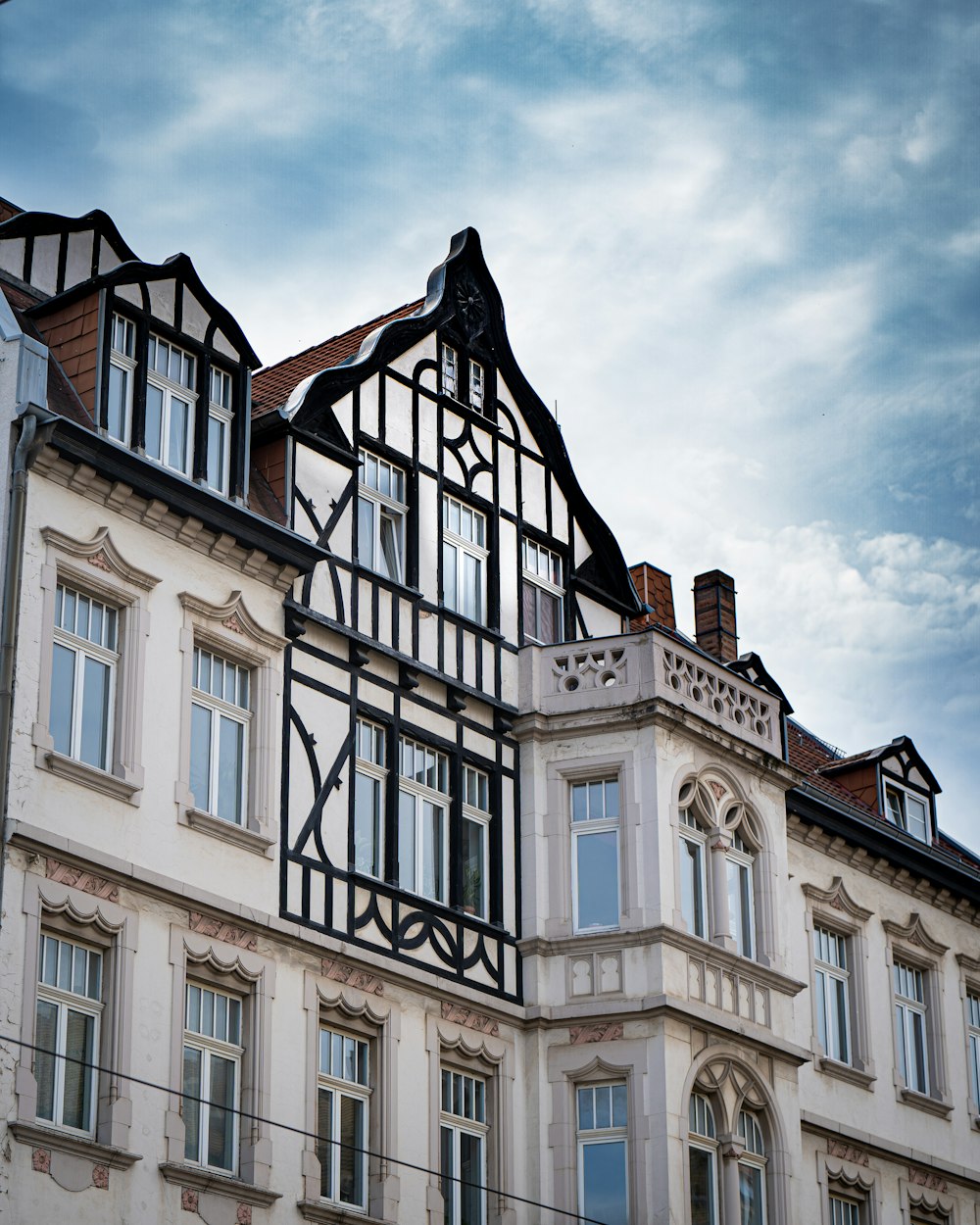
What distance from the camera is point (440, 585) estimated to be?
27.7 m

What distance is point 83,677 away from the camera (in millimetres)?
22625

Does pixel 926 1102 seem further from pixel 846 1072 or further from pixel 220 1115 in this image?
pixel 220 1115

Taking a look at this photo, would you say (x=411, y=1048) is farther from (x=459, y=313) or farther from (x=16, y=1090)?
(x=459, y=313)

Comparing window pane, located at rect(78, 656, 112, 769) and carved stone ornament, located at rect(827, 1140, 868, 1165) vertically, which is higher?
window pane, located at rect(78, 656, 112, 769)

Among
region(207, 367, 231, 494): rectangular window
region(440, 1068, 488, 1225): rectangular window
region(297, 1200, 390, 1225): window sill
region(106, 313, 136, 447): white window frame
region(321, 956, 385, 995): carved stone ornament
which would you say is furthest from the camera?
region(440, 1068, 488, 1225): rectangular window

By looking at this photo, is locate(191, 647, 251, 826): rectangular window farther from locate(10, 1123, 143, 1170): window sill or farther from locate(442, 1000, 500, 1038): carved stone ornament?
locate(10, 1123, 143, 1170): window sill

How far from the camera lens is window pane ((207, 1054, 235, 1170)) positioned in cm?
2253

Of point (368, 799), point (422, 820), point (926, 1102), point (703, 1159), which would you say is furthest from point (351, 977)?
point (926, 1102)

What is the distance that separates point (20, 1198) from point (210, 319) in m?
9.73

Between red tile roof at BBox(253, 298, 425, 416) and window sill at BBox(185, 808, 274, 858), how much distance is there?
5952 millimetres

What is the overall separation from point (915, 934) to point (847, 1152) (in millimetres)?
4128

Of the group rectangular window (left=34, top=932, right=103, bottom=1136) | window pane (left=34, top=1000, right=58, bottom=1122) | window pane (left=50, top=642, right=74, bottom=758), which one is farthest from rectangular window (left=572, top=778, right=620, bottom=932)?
window pane (left=34, top=1000, right=58, bottom=1122)

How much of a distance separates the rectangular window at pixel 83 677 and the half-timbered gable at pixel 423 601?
2592 millimetres

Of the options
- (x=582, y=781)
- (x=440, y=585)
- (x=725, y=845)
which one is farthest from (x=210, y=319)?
(x=725, y=845)
